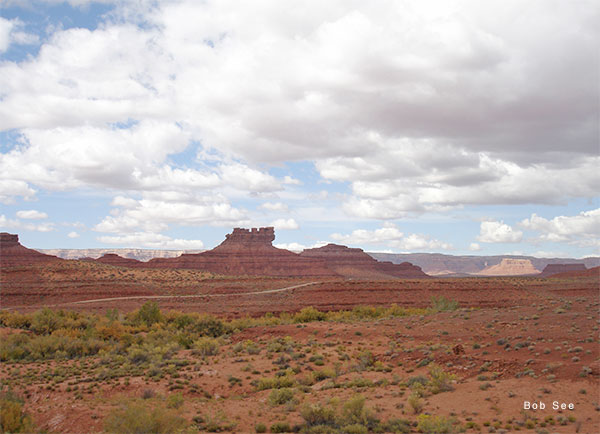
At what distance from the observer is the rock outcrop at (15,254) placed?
96881 millimetres

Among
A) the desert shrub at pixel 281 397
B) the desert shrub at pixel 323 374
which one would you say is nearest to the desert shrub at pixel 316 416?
the desert shrub at pixel 281 397

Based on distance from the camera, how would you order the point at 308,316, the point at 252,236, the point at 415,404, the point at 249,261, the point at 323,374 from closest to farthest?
the point at 415,404 → the point at 323,374 → the point at 308,316 → the point at 249,261 → the point at 252,236

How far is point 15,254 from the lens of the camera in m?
104

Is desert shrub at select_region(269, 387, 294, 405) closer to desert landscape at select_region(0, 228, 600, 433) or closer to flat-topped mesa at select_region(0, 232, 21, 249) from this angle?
desert landscape at select_region(0, 228, 600, 433)

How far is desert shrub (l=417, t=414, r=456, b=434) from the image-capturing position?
38.8 ft

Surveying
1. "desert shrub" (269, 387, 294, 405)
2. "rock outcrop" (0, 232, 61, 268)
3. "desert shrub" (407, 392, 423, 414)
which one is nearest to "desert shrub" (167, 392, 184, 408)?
"desert shrub" (269, 387, 294, 405)

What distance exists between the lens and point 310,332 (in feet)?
99.8

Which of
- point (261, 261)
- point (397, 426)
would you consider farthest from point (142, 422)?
point (261, 261)

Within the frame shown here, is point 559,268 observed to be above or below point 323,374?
above

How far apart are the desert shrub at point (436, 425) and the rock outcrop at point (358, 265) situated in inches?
5416

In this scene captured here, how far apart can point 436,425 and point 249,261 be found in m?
132

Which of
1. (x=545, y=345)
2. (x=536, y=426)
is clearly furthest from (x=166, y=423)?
(x=545, y=345)

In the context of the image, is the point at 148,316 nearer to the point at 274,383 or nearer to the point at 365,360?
the point at 274,383

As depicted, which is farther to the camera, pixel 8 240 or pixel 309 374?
pixel 8 240
